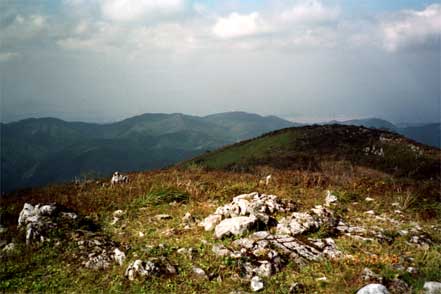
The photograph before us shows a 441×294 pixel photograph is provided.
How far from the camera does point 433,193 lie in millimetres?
17000

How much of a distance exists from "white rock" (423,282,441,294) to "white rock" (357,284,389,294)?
896 millimetres

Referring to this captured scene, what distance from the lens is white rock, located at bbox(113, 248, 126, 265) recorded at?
9.52 m

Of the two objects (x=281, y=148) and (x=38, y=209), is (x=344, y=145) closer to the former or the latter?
(x=281, y=148)

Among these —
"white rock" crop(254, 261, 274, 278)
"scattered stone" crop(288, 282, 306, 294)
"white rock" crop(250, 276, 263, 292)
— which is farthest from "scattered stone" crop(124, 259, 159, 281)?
"scattered stone" crop(288, 282, 306, 294)

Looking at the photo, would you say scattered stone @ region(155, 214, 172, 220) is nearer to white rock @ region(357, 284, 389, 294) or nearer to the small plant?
white rock @ region(357, 284, 389, 294)

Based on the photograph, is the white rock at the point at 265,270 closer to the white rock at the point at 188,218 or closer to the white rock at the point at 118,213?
the white rock at the point at 188,218

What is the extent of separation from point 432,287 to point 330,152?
50.3 metres

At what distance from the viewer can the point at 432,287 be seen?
7980mm

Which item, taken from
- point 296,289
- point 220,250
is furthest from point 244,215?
point 296,289

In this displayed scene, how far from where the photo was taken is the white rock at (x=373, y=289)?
25.5 ft

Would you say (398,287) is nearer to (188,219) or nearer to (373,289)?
(373,289)

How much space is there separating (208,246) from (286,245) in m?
2.04

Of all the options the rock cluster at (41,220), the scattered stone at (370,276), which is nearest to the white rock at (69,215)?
the rock cluster at (41,220)

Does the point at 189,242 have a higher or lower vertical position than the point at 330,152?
higher
